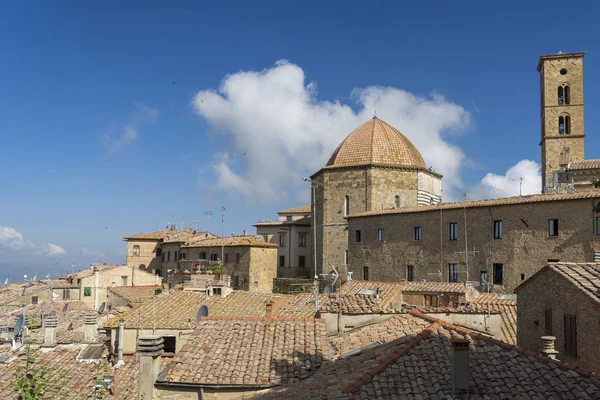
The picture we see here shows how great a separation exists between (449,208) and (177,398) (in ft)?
72.7

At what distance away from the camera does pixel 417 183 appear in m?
42.5

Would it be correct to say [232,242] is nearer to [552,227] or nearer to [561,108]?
[552,227]

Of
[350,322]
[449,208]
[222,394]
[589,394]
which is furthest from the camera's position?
[449,208]

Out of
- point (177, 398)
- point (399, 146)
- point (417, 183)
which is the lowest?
point (177, 398)

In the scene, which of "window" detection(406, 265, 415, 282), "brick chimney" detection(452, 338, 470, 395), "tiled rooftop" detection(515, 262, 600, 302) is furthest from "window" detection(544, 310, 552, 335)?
"window" detection(406, 265, 415, 282)

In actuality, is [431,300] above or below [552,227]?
below

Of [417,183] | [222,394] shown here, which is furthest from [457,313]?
[417,183]

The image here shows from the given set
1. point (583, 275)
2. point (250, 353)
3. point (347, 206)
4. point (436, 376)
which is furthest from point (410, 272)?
point (436, 376)

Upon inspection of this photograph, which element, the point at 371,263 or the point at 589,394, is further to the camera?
the point at 371,263

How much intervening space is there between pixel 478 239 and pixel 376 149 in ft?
55.7

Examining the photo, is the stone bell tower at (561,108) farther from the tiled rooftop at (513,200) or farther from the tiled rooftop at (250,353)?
the tiled rooftop at (250,353)

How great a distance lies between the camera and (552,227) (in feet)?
81.4

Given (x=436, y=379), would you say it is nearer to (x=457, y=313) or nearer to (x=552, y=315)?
(x=552, y=315)

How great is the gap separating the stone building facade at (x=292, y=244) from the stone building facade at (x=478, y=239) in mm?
15120
